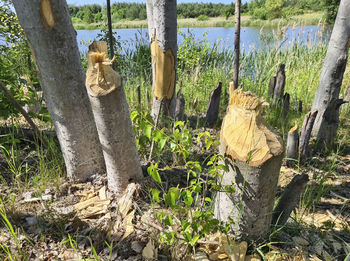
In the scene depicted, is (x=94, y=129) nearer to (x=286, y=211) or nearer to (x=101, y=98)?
(x=101, y=98)

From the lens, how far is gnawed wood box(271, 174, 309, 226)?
4.25 ft

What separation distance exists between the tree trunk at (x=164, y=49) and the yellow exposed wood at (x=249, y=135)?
4.17 feet

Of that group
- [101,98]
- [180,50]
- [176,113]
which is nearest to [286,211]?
[101,98]

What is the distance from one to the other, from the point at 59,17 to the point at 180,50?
3.83m

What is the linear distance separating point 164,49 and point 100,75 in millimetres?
1157

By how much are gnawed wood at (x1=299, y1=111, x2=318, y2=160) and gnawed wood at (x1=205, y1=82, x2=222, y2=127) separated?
972 mm

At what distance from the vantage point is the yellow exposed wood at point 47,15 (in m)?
1.32

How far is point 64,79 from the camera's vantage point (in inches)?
59.2

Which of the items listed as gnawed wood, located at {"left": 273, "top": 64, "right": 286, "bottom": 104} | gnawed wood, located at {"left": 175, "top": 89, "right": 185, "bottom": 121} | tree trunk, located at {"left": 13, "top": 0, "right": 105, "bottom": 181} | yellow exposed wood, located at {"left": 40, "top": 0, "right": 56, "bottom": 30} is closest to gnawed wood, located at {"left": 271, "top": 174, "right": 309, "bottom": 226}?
tree trunk, located at {"left": 13, "top": 0, "right": 105, "bottom": 181}

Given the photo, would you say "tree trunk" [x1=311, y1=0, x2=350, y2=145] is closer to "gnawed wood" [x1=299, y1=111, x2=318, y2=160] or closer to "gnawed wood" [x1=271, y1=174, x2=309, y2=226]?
"gnawed wood" [x1=299, y1=111, x2=318, y2=160]

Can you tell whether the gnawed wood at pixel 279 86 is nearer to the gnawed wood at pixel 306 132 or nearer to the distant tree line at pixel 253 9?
the gnawed wood at pixel 306 132

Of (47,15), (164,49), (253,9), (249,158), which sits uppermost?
(253,9)

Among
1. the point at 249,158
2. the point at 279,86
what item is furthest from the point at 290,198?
the point at 279,86

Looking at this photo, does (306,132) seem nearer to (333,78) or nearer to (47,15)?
(333,78)
